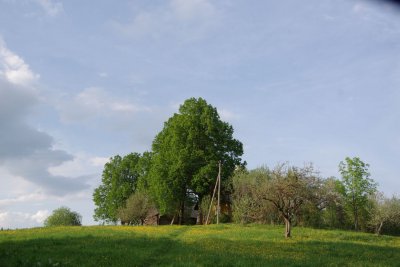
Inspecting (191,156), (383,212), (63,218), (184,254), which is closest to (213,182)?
(191,156)

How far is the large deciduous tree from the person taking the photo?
69.8 metres

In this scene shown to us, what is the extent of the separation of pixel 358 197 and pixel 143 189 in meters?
37.1

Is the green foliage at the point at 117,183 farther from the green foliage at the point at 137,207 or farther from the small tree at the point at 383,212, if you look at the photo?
the small tree at the point at 383,212

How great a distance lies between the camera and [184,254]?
77.3 ft

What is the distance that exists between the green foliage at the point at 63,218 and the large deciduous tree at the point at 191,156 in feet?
194

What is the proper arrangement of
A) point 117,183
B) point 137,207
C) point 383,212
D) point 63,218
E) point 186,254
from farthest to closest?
point 63,218, point 117,183, point 137,207, point 383,212, point 186,254

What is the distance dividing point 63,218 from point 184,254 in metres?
111

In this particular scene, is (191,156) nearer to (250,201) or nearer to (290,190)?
(250,201)

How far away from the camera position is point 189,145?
7088cm

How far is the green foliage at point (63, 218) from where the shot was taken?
409 feet

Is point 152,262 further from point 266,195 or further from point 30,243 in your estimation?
point 266,195

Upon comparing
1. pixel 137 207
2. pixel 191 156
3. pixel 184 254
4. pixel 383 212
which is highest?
pixel 191 156

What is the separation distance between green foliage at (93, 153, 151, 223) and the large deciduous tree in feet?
50.9

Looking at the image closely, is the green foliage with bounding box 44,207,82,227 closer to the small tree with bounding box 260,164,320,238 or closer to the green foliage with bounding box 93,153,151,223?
the green foliage with bounding box 93,153,151,223
